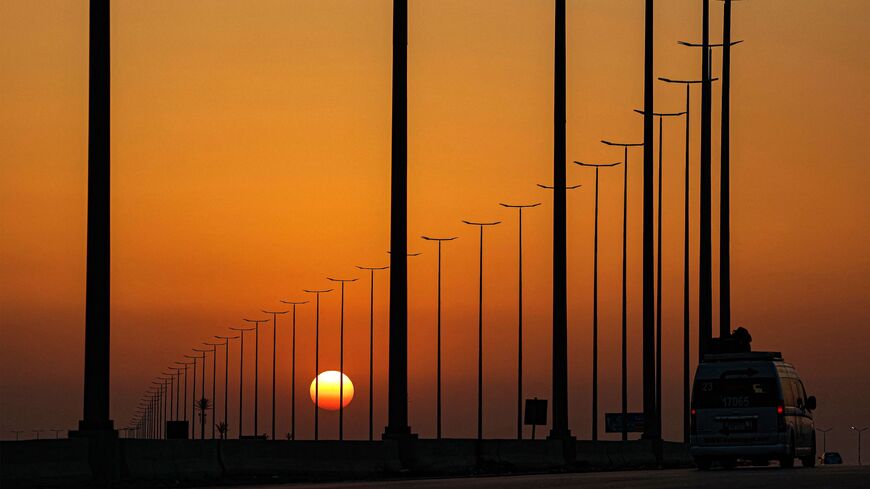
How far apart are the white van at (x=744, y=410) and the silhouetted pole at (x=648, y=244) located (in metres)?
13.5

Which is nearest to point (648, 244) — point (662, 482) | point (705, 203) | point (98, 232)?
point (705, 203)

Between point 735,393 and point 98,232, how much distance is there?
17.7 meters

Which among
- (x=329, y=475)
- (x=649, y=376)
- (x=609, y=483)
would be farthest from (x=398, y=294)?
(x=649, y=376)

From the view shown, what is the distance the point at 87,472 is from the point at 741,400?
1830 centimetres

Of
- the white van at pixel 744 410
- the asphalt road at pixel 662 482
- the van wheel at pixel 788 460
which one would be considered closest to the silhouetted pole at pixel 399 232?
the asphalt road at pixel 662 482

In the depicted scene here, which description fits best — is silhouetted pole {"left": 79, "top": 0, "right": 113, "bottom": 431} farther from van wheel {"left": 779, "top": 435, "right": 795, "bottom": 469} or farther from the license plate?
van wheel {"left": 779, "top": 435, "right": 795, "bottom": 469}

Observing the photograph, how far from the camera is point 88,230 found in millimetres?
30531

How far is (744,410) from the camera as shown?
4334 centimetres

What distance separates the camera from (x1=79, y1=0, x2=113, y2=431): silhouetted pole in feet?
97.4

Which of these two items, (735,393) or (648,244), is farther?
(648,244)

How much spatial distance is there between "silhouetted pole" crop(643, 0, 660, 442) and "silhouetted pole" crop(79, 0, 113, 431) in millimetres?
29637

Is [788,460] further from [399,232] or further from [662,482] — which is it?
[662,482]

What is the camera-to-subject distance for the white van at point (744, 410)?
43.2 meters

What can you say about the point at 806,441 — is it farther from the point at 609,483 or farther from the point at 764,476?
the point at 609,483
